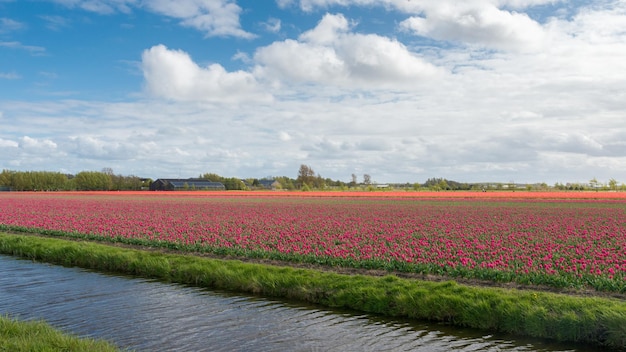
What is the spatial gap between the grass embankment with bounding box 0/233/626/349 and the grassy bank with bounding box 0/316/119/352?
6377mm

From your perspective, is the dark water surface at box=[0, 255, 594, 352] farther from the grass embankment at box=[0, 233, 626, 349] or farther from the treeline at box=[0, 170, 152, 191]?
the treeline at box=[0, 170, 152, 191]

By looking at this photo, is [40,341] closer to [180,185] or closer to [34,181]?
[180,185]

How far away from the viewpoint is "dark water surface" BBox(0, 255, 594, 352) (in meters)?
10.7

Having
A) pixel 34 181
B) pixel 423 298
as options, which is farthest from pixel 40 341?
pixel 34 181

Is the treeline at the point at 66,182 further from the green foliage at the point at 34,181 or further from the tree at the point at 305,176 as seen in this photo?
the tree at the point at 305,176

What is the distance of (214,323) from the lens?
12.2 metres

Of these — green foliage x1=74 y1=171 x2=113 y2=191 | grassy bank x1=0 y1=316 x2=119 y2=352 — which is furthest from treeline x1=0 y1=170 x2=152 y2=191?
grassy bank x1=0 y1=316 x2=119 y2=352

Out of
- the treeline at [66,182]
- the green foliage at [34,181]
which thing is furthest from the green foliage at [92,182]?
the green foliage at [34,181]

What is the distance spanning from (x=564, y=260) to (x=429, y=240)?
706 centimetres

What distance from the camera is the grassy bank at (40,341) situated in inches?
361

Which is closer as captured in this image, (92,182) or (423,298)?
(423,298)

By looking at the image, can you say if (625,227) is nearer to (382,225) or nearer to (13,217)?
(382,225)

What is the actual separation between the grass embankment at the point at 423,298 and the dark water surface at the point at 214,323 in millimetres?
524

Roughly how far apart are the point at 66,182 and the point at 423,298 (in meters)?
158
